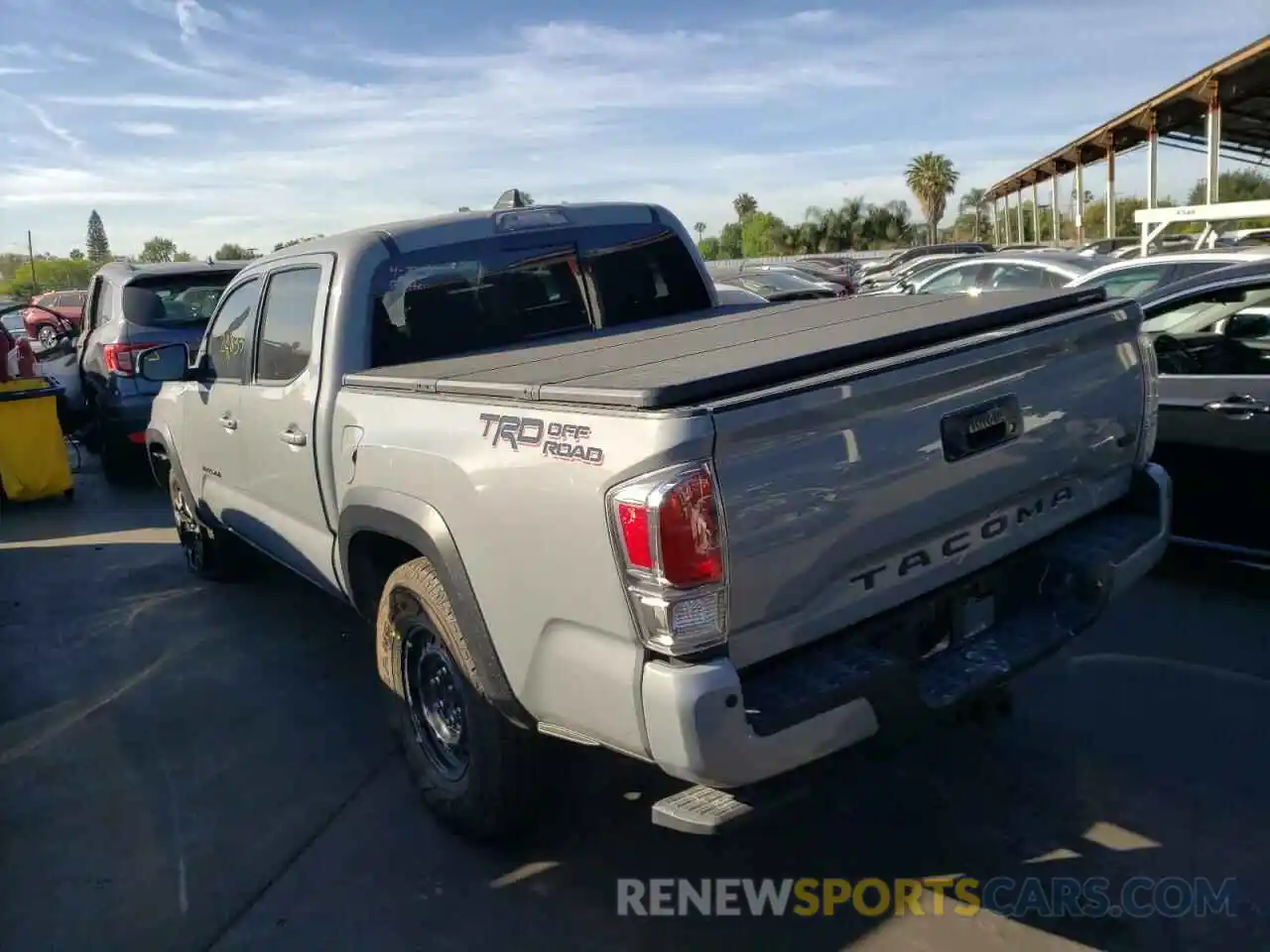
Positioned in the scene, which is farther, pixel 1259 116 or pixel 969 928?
pixel 1259 116

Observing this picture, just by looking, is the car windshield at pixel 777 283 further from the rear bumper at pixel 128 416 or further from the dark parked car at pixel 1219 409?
the dark parked car at pixel 1219 409

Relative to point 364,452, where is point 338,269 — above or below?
above

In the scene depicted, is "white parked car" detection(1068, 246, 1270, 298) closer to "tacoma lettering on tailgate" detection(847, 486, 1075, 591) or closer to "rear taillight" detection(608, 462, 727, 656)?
"tacoma lettering on tailgate" detection(847, 486, 1075, 591)

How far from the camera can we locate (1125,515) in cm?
366

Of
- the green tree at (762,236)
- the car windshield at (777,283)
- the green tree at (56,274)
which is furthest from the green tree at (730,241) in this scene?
the car windshield at (777,283)

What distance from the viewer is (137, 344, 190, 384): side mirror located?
5305 millimetres

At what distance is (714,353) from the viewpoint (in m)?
3.06

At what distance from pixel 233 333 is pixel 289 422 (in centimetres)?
128

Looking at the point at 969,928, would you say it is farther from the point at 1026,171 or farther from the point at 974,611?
the point at 1026,171

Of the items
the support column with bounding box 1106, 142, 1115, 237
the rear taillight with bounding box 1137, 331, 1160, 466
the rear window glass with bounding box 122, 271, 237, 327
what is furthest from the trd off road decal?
the support column with bounding box 1106, 142, 1115, 237

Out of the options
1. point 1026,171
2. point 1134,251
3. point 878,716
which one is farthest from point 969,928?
point 1026,171

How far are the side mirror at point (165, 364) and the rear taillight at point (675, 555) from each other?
12.3ft

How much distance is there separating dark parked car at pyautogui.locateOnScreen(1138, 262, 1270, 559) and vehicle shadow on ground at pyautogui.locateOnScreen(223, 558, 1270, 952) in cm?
102

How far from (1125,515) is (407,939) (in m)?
2.69
